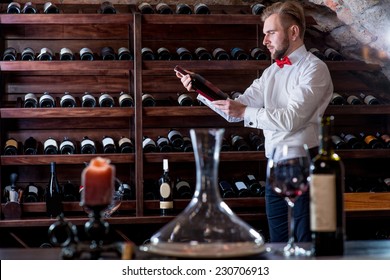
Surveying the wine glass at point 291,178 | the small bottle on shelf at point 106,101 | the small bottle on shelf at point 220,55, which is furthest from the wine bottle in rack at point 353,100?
the wine glass at point 291,178

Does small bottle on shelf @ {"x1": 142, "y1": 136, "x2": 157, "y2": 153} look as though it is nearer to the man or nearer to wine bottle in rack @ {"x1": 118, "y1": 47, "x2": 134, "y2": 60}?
wine bottle in rack @ {"x1": 118, "y1": 47, "x2": 134, "y2": 60}

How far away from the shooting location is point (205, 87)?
3.28 meters

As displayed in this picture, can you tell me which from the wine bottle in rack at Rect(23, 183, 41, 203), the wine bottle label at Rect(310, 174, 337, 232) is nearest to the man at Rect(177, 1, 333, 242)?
the wine bottle label at Rect(310, 174, 337, 232)

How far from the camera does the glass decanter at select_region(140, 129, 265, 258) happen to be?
160 centimetres

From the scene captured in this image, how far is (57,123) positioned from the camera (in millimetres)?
4828

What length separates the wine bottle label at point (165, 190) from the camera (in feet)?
14.7

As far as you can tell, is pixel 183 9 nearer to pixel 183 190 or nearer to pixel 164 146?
pixel 164 146

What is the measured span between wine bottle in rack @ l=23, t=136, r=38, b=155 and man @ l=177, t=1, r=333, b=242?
5.40ft

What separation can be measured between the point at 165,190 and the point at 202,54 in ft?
3.09

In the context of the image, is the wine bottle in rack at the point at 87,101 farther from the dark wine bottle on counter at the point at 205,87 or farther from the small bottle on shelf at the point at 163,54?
the dark wine bottle on counter at the point at 205,87

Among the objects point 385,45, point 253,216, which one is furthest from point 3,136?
point 385,45
